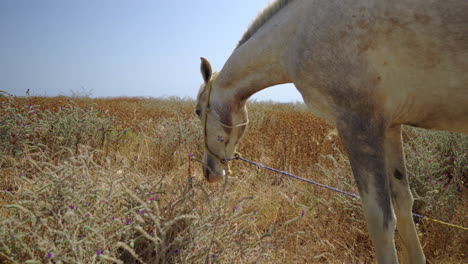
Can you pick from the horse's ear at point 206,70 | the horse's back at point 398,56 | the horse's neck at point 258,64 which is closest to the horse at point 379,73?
the horse's back at point 398,56

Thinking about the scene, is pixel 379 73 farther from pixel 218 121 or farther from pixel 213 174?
pixel 213 174

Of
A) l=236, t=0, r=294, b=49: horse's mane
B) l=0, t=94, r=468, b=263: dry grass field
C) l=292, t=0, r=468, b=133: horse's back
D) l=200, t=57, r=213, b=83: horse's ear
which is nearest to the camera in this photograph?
l=292, t=0, r=468, b=133: horse's back

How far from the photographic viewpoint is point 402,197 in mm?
1828

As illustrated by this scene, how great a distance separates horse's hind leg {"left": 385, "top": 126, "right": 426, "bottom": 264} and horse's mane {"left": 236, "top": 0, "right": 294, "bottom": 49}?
1.16 meters

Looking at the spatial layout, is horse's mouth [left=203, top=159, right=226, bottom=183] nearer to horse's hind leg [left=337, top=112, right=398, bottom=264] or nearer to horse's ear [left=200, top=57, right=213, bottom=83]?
horse's ear [left=200, top=57, right=213, bottom=83]

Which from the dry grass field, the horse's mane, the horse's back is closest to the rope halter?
the dry grass field

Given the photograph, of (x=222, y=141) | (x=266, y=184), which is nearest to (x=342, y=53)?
(x=222, y=141)

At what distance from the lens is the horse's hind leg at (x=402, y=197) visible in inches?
71.7

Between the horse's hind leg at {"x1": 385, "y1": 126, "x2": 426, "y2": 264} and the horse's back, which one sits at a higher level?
the horse's back

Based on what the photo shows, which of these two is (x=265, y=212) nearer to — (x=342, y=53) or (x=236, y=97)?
(x=236, y=97)

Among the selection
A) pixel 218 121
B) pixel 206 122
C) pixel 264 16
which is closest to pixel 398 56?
pixel 264 16

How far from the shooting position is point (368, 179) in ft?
4.54

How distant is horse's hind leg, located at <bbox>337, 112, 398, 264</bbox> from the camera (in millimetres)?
1374

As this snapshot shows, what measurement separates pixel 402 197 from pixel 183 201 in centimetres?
146
